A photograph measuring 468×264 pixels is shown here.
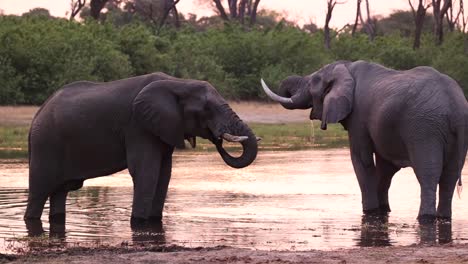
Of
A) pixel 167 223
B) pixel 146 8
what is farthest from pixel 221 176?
pixel 146 8

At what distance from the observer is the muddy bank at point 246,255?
916 cm

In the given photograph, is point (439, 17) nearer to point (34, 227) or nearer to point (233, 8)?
point (233, 8)

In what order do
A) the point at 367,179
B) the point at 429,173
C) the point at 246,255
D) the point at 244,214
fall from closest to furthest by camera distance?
the point at 246,255 < the point at 429,173 < the point at 244,214 < the point at 367,179

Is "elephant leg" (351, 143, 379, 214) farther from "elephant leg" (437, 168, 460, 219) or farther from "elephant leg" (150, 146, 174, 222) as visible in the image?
"elephant leg" (150, 146, 174, 222)

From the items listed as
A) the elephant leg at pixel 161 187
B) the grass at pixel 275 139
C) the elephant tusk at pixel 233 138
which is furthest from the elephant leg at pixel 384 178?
the grass at pixel 275 139

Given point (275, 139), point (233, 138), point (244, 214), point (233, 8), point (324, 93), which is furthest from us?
point (233, 8)

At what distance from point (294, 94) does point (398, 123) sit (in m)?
2.41

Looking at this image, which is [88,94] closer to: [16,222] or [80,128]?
[80,128]

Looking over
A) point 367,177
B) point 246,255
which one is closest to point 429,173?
point 367,177

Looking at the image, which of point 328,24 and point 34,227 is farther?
point 328,24

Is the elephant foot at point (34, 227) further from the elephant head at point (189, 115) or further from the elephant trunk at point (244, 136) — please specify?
the elephant trunk at point (244, 136)

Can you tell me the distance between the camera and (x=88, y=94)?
1255 cm

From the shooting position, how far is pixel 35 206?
41.8ft

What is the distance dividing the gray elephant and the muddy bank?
2.58 metres
